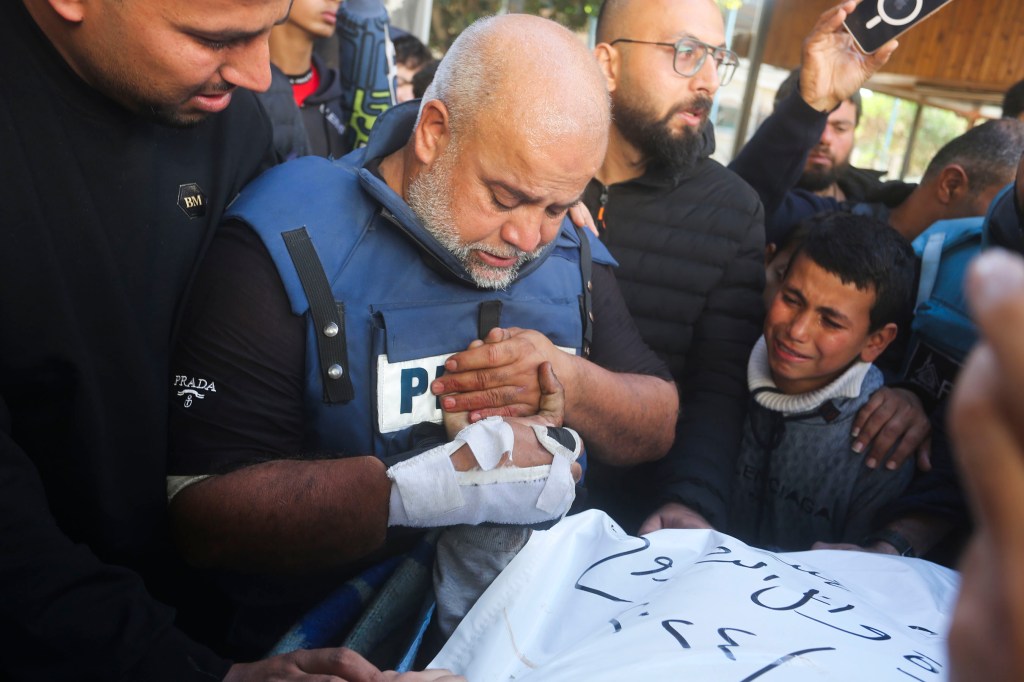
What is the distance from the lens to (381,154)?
1922 millimetres

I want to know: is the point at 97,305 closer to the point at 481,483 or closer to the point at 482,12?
the point at 481,483

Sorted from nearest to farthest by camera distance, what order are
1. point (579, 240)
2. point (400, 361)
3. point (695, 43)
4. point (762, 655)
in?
point (762, 655), point (400, 361), point (579, 240), point (695, 43)

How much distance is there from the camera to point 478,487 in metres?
1.44

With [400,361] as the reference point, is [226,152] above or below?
above

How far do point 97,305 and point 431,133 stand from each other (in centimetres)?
82

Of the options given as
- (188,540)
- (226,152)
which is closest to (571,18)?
(226,152)

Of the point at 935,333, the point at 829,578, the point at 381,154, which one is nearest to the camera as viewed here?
the point at 829,578

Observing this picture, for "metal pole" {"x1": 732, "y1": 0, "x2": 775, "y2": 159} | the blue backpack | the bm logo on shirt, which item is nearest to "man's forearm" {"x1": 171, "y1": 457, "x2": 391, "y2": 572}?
the bm logo on shirt

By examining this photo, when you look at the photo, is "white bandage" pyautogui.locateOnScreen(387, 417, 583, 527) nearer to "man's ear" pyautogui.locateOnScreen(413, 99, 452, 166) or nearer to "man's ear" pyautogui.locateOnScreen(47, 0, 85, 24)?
"man's ear" pyautogui.locateOnScreen(413, 99, 452, 166)

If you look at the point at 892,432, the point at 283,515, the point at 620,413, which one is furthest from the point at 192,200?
the point at 892,432

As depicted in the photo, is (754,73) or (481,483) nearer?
(481,483)

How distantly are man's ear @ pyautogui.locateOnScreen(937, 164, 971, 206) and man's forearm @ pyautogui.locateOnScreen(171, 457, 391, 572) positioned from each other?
278 centimetres

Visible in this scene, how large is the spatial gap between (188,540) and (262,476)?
187 mm

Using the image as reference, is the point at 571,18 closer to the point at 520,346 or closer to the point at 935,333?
the point at 935,333
